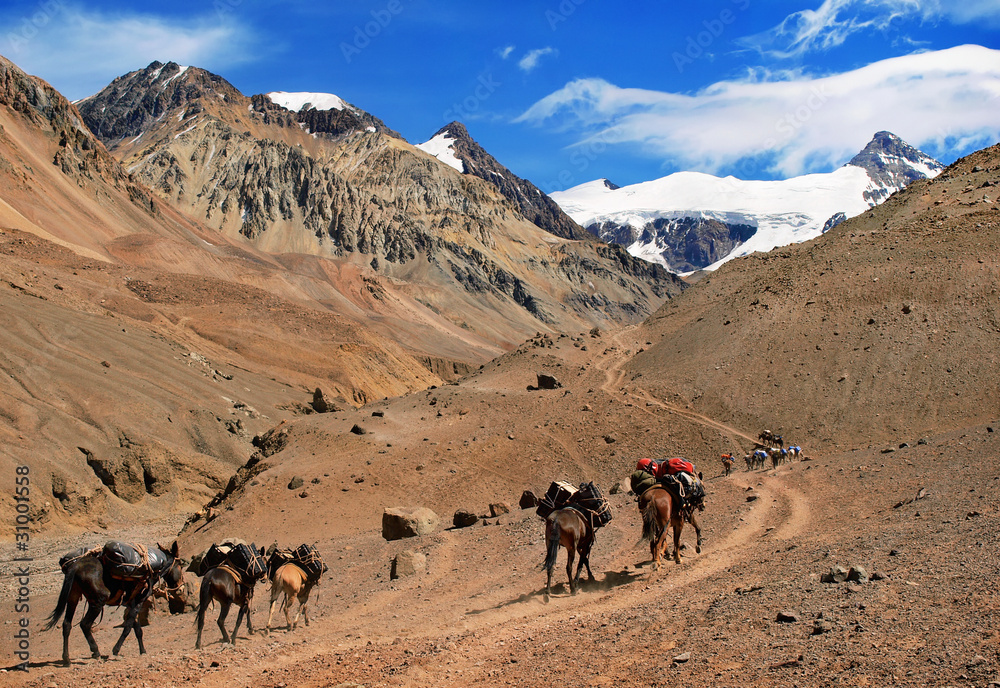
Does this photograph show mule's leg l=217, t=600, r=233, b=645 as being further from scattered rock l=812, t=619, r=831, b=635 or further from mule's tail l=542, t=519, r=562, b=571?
scattered rock l=812, t=619, r=831, b=635

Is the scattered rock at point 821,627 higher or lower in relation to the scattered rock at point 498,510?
lower

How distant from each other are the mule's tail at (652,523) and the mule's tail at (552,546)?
5.75 feet

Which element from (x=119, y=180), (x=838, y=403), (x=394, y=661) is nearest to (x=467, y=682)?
(x=394, y=661)

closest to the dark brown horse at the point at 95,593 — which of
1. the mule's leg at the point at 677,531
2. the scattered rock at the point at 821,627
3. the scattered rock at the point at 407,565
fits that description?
the scattered rock at the point at 407,565

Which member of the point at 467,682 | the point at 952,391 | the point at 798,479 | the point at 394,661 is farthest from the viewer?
the point at 952,391

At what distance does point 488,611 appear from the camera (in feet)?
41.2

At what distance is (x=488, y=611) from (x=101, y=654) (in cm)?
622

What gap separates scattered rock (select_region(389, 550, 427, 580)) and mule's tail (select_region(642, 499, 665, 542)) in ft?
17.5

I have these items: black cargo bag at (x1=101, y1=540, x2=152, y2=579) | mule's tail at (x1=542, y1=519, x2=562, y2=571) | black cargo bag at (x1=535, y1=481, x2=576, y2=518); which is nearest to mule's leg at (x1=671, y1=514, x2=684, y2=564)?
black cargo bag at (x1=535, y1=481, x2=576, y2=518)

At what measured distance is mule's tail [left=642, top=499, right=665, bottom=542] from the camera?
1403 centimetres

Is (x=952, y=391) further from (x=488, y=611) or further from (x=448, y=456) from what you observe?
(x=488, y=611)

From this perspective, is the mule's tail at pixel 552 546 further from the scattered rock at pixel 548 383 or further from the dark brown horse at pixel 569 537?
the scattered rock at pixel 548 383

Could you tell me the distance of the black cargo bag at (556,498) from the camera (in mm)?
13984

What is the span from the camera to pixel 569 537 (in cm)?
1334
